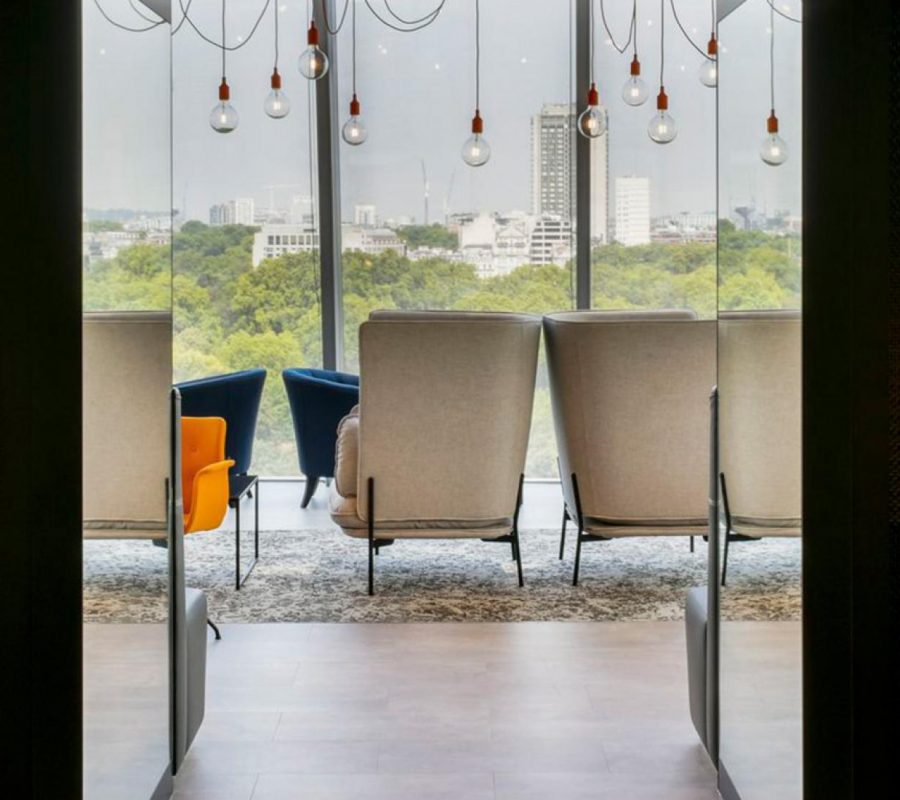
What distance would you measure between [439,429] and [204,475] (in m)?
0.96

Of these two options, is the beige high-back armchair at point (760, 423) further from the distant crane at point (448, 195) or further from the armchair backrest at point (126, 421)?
the distant crane at point (448, 195)

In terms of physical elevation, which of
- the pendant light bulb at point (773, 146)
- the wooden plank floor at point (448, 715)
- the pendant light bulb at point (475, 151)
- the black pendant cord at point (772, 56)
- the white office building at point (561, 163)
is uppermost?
the white office building at point (561, 163)

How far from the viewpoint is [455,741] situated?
264 cm

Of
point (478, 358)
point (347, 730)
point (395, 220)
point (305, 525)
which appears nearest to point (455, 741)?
point (347, 730)

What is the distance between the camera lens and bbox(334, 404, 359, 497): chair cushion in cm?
425

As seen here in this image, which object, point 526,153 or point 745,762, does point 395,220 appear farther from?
point 745,762

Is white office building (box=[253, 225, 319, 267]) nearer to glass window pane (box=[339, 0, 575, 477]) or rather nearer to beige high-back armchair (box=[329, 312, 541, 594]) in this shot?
glass window pane (box=[339, 0, 575, 477])

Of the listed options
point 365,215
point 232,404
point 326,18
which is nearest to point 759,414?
point 232,404

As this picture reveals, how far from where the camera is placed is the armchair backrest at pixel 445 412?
4043 millimetres

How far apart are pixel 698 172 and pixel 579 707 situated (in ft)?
16.8

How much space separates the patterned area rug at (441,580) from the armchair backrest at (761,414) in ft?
6.06

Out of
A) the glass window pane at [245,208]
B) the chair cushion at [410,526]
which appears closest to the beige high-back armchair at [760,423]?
the chair cushion at [410,526]

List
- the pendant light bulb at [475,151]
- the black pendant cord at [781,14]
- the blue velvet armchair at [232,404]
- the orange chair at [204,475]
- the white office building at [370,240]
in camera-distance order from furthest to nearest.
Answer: the white office building at [370,240]
the blue velvet armchair at [232,404]
the pendant light bulb at [475,151]
the orange chair at [204,475]
the black pendant cord at [781,14]

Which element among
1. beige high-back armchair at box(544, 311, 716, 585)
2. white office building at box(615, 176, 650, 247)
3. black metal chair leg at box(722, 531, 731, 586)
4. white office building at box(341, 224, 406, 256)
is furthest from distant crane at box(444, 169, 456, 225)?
black metal chair leg at box(722, 531, 731, 586)
